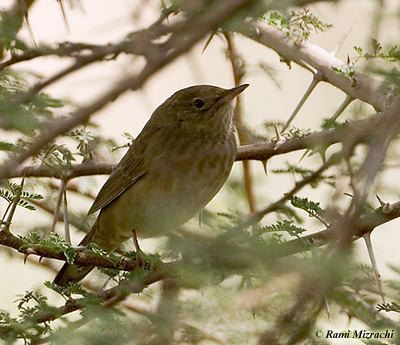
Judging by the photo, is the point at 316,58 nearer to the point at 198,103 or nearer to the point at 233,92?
the point at 233,92

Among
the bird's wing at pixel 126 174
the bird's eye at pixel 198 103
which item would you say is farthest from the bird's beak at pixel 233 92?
the bird's wing at pixel 126 174

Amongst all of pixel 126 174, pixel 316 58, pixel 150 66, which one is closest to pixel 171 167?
pixel 126 174

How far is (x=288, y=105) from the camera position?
7.30m

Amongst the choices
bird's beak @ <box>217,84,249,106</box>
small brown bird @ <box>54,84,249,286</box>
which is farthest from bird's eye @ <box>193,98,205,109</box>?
bird's beak @ <box>217,84,249,106</box>

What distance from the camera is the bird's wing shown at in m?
5.01

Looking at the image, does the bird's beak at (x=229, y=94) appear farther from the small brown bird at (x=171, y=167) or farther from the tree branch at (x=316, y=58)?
the tree branch at (x=316, y=58)

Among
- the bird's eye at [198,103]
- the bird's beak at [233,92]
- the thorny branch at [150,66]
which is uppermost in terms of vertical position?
the bird's eye at [198,103]

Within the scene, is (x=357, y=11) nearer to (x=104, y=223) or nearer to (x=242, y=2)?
(x=242, y=2)

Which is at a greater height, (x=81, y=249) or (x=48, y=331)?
(x=81, y=249)

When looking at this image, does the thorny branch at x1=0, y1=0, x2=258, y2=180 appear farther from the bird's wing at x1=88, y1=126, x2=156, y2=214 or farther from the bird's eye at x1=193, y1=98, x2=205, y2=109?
the bird's eye at x1=193, y1=98, x2=205, y2=109

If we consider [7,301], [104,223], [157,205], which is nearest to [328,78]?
[157,205]

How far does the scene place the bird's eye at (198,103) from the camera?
523 cm

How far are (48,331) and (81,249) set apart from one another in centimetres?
48

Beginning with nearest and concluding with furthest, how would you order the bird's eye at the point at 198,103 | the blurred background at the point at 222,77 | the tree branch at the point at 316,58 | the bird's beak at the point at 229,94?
the blurred background at the point at 222,77, the tree branch at the point at 316,58, the bird's beak at the point at 229,94, the bird's eye at the point at 198,103
